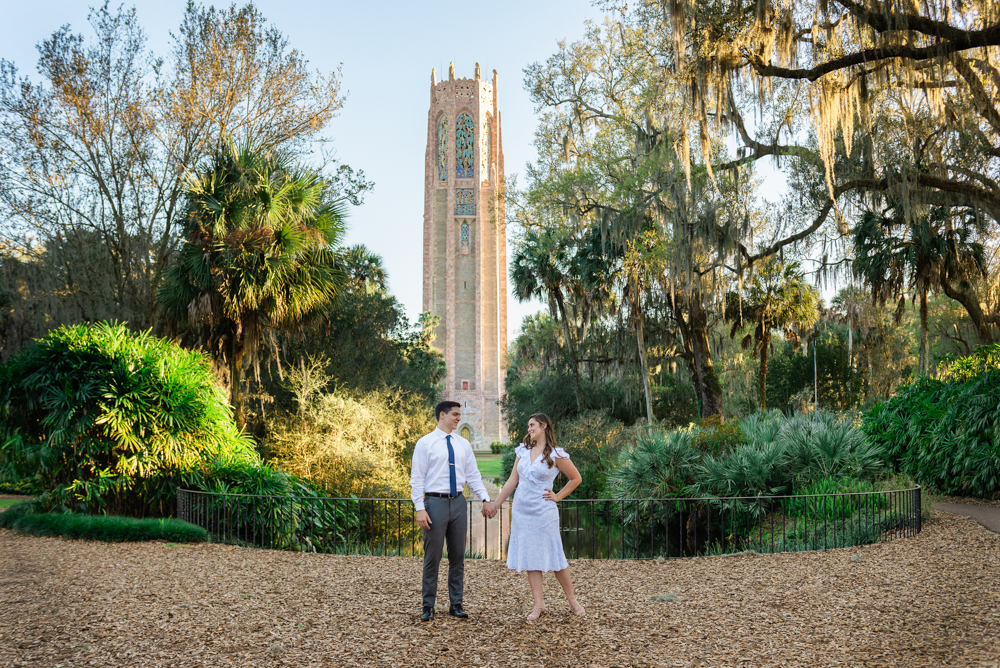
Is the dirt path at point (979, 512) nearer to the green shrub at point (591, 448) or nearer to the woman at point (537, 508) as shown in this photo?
the green shrub at point (591, 448)

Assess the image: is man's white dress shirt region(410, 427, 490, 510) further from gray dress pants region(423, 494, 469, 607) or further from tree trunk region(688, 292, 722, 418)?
tree trunk region(688, 292, 722, 418)

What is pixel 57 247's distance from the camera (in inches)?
659

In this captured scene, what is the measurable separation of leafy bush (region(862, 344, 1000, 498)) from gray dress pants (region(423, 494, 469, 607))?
10690 millimetres

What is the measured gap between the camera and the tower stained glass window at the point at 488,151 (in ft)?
191

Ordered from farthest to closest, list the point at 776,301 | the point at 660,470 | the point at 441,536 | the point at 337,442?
1. the point at 776,301
2. the point at 337,442
3. the point at 660,470
4. the point at 441,536

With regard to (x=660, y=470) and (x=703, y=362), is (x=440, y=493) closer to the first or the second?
(x=660, y=470)

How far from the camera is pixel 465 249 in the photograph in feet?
Answer: 191

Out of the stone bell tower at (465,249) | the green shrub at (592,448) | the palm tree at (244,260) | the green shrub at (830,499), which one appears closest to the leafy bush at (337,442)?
the palm tree at (244,260)

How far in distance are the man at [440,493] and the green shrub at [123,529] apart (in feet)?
16.8

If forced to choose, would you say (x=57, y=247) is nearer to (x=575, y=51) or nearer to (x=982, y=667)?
(x=575, y=51)

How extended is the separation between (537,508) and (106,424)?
7555mm

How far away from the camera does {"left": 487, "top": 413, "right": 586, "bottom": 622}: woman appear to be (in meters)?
5.08

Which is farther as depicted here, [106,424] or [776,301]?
[776,301]

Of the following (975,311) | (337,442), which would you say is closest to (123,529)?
(337,442)
